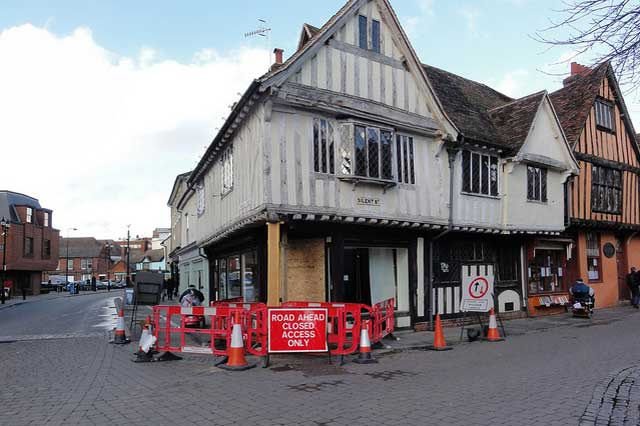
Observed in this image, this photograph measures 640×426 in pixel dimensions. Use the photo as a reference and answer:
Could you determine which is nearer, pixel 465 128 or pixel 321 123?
pixel 321 123

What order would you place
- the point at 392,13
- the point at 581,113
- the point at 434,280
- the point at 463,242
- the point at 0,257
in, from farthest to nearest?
the point at 0,257
the point at 581,113
the point at 463,242
the point at 434,280
the point at 392,13

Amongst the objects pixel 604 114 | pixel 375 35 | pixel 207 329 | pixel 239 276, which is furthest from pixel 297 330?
pixel 604 114

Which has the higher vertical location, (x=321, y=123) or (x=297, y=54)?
(x=297, y=54)

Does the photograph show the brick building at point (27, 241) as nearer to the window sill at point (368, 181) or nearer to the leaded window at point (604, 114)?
the window sill at point (368, 181)

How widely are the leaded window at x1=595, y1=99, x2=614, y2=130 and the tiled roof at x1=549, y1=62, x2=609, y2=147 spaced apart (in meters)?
0.67

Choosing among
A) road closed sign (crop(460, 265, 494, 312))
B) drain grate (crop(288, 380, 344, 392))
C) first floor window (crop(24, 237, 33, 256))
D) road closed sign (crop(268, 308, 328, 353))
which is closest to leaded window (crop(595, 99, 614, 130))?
road closed sign (crop(460, 265, 494, 312))

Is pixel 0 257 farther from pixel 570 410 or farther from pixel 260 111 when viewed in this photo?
pixel 570 410

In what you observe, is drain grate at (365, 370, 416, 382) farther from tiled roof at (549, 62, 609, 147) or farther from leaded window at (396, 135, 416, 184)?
tiled roof at (549, 62, 609, 147)

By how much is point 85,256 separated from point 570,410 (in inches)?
3764

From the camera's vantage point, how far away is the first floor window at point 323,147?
1173 centimetres

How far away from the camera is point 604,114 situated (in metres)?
21.2

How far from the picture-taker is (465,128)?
595 inches

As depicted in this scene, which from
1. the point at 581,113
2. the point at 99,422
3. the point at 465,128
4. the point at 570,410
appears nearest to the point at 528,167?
the point at 465,128

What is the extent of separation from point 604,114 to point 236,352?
18.8 metres
